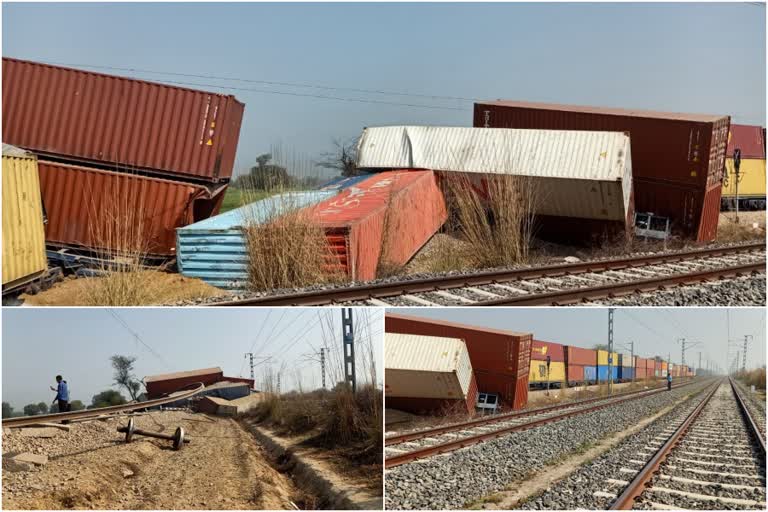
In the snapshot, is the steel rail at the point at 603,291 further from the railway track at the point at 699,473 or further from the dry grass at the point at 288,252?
the dry grass at the point at 288,252

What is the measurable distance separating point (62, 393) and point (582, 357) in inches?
419

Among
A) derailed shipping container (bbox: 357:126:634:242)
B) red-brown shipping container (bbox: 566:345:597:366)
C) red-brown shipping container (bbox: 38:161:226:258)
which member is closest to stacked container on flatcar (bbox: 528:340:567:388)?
red-brown shipping container (bbox: 566:345:597:366)

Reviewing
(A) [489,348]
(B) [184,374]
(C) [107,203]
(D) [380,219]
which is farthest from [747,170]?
(B) [184,374]

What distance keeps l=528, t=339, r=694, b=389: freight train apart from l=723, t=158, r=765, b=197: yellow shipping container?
12811 mm

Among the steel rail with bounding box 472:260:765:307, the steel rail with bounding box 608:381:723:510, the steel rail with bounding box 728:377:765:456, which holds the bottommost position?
the steel rail with bounding box 728:377:765:456

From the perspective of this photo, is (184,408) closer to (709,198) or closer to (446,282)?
(446,282)

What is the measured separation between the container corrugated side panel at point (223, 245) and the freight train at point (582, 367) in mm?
4001

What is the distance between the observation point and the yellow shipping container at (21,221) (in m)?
11.4

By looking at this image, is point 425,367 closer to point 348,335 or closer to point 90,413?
point 348,335

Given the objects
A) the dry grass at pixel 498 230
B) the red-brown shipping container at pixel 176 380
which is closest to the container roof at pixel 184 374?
the red-brown shipping container at pixel 176 380

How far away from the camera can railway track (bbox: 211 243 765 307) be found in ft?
27.4

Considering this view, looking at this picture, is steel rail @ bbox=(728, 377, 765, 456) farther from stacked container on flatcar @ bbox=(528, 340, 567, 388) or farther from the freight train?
stacked container on flatcar @ bbox=(528, 340, 567, 388)

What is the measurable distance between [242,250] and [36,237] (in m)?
3.65

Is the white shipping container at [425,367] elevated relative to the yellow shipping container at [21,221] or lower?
lower
